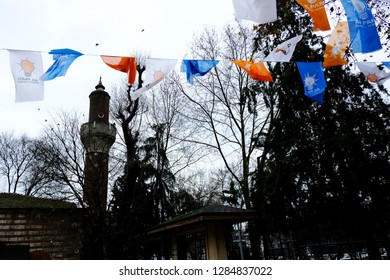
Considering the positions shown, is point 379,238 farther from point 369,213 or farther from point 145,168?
point 145,168

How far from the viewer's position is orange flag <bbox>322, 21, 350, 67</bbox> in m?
5.36

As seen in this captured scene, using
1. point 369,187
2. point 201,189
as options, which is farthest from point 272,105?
point 201,189

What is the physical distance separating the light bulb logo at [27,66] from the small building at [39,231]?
6.73 m

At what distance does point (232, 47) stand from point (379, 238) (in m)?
10.3

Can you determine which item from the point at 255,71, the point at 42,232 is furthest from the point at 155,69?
the point at 42,232

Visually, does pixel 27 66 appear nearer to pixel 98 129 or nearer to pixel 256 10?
pixel 256 10

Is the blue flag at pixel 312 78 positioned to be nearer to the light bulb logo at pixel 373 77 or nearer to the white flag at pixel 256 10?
the light bulb logo at pixel 373 77

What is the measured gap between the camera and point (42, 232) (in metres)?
10.3

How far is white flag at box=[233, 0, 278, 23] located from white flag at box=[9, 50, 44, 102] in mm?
3457

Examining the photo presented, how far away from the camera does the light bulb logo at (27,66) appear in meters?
5.23

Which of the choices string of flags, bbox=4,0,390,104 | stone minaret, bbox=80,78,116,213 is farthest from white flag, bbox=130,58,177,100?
stone minaret, bbox=80,78,116,213

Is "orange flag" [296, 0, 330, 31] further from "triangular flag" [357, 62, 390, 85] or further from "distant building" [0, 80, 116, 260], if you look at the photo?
"distant building" [0, 80, 116, 260]

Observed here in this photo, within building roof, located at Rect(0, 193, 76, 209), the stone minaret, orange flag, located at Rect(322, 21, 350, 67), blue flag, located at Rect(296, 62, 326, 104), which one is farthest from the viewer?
the stone minaret

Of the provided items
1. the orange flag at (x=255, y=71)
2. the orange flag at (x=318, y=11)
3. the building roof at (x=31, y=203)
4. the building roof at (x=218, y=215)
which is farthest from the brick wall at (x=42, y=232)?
the orange flag at (x=318, y=11)
